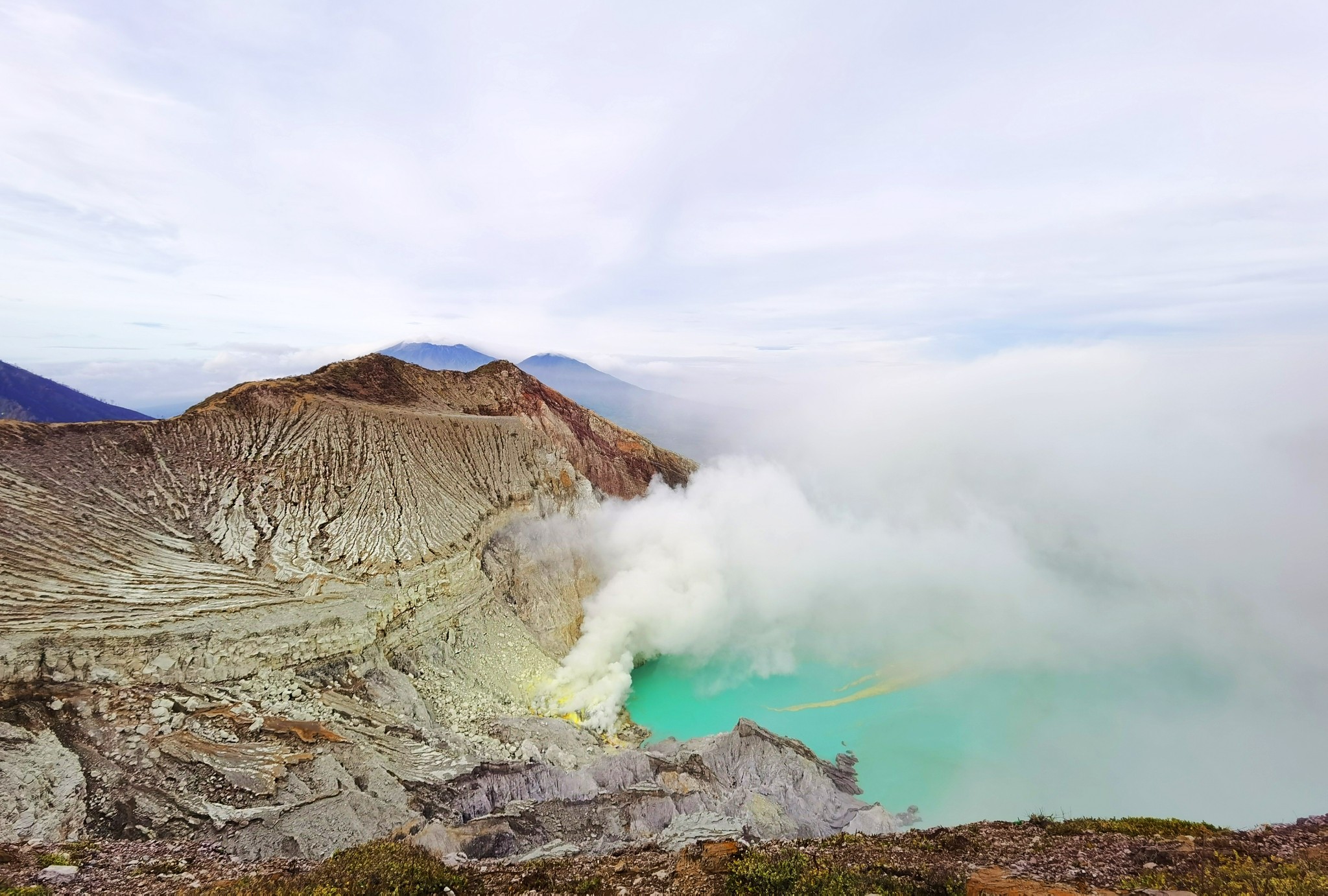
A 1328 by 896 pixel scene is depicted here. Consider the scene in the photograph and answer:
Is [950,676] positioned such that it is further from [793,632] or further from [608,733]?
[608,733]

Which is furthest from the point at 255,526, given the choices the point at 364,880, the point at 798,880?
the point at 798,880

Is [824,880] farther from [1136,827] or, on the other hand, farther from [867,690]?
[867,690]

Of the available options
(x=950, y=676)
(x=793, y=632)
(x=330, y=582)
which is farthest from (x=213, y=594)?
(x=950, y=676)

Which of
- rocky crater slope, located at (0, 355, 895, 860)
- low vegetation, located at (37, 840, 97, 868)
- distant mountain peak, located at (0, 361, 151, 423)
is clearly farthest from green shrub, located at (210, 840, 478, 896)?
distant mountain peak, located at (0, 361, 151, 423)

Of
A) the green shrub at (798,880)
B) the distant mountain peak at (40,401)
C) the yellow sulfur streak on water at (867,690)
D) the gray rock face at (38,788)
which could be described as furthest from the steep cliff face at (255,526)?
the distant mountain peak at (40,401)

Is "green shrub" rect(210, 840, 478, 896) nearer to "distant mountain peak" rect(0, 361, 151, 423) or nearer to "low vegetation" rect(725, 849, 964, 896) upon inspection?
"low vegetation" rect(725, 849, 964, 896)
